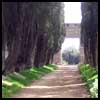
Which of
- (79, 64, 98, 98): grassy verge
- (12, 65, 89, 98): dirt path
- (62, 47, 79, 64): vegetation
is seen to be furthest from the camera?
(62, 47, 79, 64): vegetation

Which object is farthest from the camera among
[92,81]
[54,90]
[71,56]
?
[71,56]

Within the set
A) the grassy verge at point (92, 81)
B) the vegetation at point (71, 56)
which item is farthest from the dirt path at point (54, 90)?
the vegetation at point (71, 56)

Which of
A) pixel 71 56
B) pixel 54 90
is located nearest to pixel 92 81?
pixel 54 90

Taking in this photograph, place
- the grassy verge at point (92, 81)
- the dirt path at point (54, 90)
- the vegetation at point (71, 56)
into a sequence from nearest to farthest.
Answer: the grassy verge at point (92, 81) → the dirt path at point (54, 90) → the vegetation at point (71, 56)

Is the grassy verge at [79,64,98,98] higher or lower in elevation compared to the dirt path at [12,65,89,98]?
higher

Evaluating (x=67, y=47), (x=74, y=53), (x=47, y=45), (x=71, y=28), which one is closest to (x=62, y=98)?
(x=47, y=45)

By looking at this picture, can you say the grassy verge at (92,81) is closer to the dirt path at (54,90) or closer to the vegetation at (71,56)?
the dirt path at (54,90)

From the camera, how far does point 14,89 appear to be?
1888 cm

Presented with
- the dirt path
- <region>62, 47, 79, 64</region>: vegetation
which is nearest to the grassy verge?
the dirt path

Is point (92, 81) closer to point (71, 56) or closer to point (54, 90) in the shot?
point (54, 90)

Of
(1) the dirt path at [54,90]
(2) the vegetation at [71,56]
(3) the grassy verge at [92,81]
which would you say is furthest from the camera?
(2) the vegetation at [71,56]

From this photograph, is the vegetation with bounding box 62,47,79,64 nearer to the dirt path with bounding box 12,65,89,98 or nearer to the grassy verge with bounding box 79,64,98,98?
the grassy verge with bounding box 79,64,98,98

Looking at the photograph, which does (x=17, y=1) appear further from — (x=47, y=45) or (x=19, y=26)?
(x=47, y=45)

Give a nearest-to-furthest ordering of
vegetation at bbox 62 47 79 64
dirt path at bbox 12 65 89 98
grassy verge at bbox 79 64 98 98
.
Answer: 1. grassy verge at bbox 79 64 98 98
2. dirt path at bbox 12 65 89 98
3. vegetation at bbox 62 47 79 64
